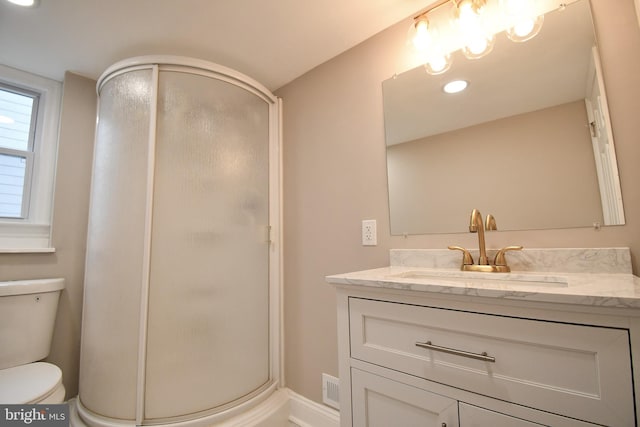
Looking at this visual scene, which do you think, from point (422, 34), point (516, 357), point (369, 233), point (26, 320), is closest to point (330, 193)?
point (369, 233)

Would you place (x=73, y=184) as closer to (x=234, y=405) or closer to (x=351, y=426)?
(x=234, y=405)

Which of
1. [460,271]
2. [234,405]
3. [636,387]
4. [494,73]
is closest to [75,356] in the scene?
[234,405]

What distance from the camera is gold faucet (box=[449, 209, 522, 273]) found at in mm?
1010

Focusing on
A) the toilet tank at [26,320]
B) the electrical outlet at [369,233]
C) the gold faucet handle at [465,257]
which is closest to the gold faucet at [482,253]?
the gold faucet handle at [465,257]

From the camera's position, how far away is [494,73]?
1.14 metres

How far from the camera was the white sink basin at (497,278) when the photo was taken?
871 mm

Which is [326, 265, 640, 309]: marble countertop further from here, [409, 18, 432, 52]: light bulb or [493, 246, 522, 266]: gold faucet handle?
[409, 18, 432, 52]: light bulb

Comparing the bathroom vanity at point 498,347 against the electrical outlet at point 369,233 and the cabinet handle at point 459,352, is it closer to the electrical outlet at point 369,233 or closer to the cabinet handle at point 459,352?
the cabinet handle at point 459,352

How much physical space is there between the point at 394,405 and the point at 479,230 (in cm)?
69

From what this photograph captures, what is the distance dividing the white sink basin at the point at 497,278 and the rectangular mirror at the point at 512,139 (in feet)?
0.69

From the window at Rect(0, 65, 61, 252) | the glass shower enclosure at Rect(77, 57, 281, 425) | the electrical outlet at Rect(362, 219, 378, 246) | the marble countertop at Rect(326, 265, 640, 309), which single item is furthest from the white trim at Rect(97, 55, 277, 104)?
the marble countertop at Rect(326, 265, 640, 309)

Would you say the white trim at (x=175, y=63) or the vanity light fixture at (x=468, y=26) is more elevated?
the white trim at (x=175, y=63)

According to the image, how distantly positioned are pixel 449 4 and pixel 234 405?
7.23ft

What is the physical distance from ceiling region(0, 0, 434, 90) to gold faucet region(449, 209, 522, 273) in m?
1.03
